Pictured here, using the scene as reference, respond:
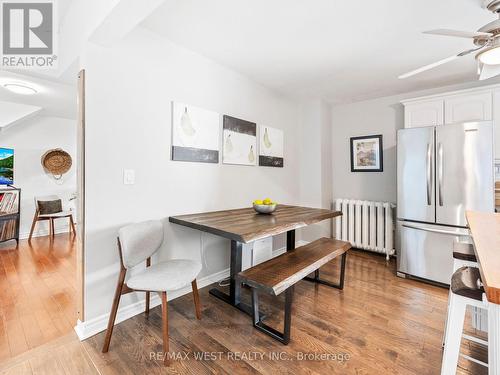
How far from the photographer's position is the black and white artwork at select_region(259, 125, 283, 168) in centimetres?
328

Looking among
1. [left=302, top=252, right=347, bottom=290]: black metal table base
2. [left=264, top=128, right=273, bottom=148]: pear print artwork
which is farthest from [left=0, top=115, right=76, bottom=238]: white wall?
[left=302, top=252, right=347, bottom=290]: black metal table base

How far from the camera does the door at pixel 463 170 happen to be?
234 cm

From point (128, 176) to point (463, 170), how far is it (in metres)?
3.26

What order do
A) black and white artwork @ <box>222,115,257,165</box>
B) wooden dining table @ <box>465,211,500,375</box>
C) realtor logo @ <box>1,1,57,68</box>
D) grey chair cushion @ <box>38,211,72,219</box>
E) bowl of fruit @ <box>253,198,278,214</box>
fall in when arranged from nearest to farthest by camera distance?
wooden dining table @ <box>465,211,500,375</box> → realtor logo @ <box>1,1,57,68</box> → bowl of fruit @ <box>253,198,278,214</box> → black and white artwork @ <box>222,115,257,165</box> → grey chair cushion @ <box>38,211,72,219</box>

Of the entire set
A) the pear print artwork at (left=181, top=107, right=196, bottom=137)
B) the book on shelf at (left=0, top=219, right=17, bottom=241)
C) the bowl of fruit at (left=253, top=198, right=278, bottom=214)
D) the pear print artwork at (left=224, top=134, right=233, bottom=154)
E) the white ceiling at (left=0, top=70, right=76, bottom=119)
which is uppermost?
the white ceiling at (left=0, top=70, right=76, bottom=119)

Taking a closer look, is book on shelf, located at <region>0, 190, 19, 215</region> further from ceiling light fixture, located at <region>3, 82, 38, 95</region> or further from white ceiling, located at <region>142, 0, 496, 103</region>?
white ceiling, located at <region>142, 0, 496, 103</region>

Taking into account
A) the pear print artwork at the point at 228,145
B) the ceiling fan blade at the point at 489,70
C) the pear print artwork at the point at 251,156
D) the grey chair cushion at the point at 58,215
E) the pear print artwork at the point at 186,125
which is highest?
the ceiling fan blade at the point at 489,70

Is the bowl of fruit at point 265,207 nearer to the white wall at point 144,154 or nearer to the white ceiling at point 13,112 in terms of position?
the white wall at point 144,154

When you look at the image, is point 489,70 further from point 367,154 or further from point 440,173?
point 367,154

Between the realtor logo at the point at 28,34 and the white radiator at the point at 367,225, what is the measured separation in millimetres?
4001

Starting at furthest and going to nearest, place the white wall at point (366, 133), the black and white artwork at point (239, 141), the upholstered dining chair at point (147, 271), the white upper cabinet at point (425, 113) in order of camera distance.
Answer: the white wall at point (366, 133), the white upper cabinet at point (425, 113), the black and white artwork at point (239, 141), the upholstered dining chair at point (147, 271)

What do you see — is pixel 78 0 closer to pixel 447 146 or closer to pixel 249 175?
pixel 249 175

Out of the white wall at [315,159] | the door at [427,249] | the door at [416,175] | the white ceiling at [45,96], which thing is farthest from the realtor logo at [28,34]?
the door at [427,249]

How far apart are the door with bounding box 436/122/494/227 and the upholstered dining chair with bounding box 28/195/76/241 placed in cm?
587
